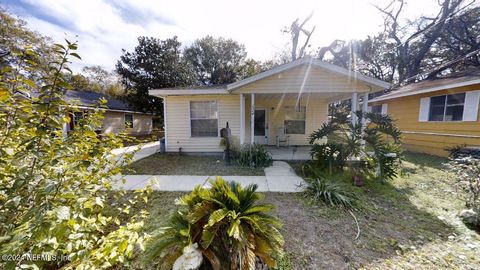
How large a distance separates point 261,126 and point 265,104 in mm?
1215

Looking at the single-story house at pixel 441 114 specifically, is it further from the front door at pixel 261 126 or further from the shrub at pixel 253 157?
the front door at pixel 261 126

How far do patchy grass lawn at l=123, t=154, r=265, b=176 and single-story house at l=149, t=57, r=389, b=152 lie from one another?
2.52 feet

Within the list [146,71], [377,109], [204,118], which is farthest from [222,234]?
[146,71]

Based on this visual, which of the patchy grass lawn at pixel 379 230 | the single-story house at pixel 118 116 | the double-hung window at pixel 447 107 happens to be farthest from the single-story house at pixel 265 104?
the single-story house at pixel 118 116

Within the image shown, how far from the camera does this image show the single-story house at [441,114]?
281 inches

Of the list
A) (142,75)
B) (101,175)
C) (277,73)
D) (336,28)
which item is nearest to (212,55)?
(142,75)

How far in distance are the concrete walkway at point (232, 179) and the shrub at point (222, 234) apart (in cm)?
229

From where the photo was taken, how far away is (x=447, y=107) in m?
8.21

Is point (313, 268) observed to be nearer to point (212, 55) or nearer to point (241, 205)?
point (241, 205)

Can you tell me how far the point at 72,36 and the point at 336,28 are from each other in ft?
75.5

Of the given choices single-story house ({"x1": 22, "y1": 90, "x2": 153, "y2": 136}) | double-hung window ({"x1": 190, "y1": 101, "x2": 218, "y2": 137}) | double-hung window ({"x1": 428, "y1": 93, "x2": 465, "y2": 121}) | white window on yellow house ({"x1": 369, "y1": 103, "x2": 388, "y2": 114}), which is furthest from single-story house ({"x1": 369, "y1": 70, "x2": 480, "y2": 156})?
single-story house ({"x1": 22, "y1": 90, "x2": 153, "y2": 136})

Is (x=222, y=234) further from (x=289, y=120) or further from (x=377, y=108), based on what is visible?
(x=377, y=108)

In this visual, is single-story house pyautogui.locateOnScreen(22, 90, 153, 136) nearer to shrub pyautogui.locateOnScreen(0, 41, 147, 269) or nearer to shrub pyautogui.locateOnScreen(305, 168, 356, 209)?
shrub pyautogui.locateOnScreen(305, 168, 356, 209)

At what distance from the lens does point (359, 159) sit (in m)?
5.61
